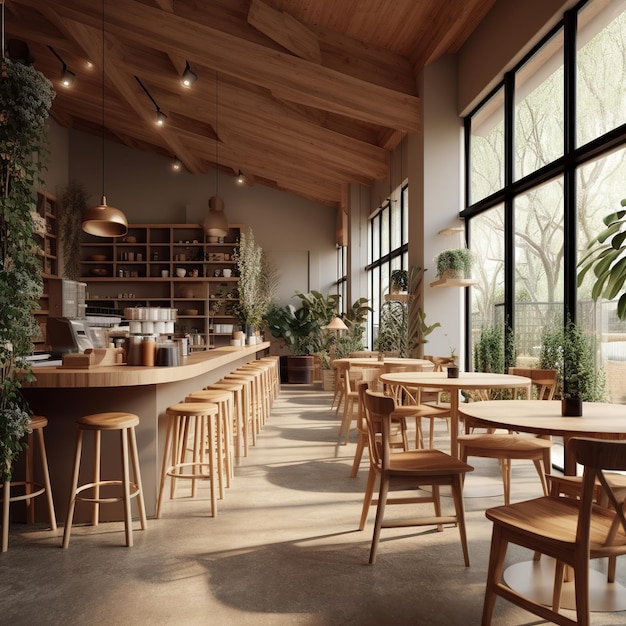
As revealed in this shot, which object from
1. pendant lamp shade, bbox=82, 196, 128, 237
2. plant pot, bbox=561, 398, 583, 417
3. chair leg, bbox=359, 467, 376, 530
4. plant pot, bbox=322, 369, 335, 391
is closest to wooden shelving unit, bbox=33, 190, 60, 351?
plant pot, bbox=322, 369, 335, 391

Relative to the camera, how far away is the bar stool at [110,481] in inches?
123

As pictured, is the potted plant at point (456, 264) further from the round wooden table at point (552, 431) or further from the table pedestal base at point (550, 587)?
the table pedestal base at point (550, 587)

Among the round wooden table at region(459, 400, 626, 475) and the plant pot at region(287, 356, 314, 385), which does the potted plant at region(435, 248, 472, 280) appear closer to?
the round wooden table at region(459, 400, 626, 475)

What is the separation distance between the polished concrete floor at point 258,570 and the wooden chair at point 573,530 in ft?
1.18

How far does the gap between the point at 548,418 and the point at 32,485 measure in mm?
2794

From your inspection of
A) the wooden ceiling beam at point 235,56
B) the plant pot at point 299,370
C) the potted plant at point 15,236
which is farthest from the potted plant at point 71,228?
the potted plant at point 15,236

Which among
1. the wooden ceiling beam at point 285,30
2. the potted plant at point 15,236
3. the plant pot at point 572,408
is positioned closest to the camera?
the plant pot at point 572,408

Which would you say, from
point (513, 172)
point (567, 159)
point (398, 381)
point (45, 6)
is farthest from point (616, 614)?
point (45, 6)

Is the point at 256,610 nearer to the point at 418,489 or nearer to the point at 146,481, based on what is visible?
the point at 146,481

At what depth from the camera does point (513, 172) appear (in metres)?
5.60

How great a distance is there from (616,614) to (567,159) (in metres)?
3.23

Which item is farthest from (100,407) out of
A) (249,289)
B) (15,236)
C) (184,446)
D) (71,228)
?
(71,228)

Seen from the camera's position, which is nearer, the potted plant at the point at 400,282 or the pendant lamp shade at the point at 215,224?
the potted plant at the point at 400,282

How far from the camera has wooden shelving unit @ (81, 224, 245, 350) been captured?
1238cm
